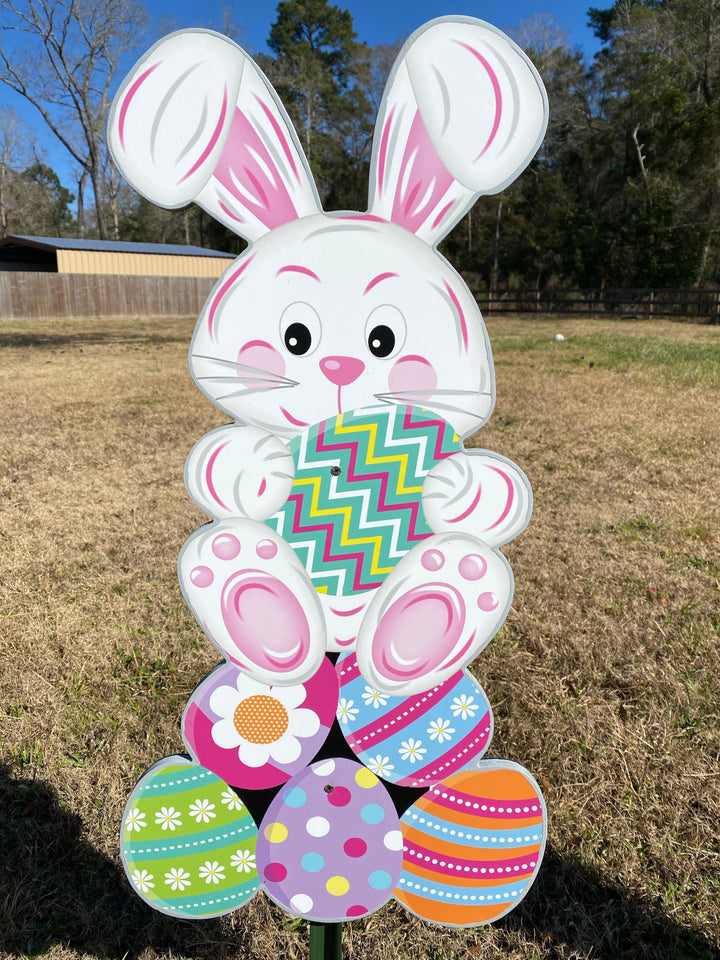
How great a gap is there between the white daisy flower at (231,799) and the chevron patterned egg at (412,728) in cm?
27

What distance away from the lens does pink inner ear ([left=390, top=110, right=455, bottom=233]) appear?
1.46 metres

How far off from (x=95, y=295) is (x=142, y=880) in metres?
23.5

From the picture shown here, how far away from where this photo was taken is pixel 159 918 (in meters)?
1.96

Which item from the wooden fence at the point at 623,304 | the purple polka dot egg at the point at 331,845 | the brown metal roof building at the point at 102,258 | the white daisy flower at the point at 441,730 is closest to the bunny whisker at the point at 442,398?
the white daisy flower at the point at 441,730

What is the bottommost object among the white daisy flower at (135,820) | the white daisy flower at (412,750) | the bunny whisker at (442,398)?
the white daisy flower at (135,820)

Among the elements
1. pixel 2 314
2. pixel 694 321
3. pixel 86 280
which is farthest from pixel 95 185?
pixel 694 321

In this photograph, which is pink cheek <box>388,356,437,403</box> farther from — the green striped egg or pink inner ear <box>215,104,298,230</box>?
the green striped egg

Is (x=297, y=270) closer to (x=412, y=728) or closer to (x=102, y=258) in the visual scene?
(x=412, y=728)

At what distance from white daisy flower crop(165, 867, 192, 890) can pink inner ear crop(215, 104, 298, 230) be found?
1418mm

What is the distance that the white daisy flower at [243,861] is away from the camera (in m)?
1.50

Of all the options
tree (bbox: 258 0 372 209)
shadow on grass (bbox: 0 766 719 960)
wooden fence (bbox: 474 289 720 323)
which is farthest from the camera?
tree (bbox: 258 0 372 209)

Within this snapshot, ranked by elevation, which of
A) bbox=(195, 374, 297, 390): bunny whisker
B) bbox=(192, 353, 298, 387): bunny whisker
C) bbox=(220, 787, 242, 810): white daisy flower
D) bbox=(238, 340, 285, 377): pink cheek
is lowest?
bbox=(220, 787, 242, 810): white daisy flower

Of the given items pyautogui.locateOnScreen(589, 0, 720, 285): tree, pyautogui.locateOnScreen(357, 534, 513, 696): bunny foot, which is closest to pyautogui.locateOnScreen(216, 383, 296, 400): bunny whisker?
pyautogui.locateOnScreen(357, 534, 513, 696): bunny foot

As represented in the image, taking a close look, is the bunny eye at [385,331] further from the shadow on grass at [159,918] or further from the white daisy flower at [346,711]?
the shadow on grass at [159,918]
